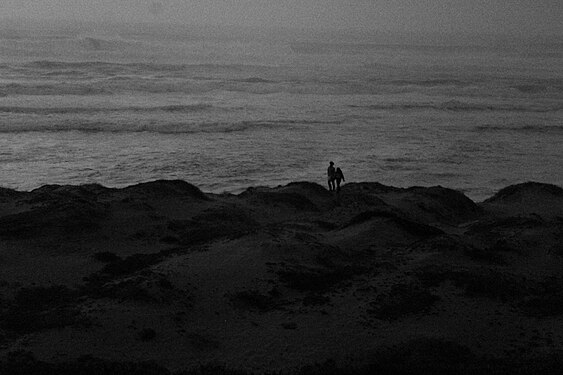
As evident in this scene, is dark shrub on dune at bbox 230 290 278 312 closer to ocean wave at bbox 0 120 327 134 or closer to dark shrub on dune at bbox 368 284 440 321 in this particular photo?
dark shrub on dune at bbox 368 284 440 321

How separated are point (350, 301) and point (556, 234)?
393 inches

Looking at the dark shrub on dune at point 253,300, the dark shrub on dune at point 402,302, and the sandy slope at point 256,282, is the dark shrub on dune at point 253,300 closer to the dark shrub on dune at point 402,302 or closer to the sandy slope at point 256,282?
the sandy slope at point 256,282

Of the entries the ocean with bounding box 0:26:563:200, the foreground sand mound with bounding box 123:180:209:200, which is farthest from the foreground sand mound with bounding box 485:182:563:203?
the foreground sand mound with bounding box 123:180:209:200

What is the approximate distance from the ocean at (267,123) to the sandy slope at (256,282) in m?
12.0

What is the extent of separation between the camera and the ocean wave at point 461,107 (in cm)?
6756

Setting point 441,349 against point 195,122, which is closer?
point 441,349

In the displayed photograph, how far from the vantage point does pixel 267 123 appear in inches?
2202

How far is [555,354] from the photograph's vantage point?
13.9 meters

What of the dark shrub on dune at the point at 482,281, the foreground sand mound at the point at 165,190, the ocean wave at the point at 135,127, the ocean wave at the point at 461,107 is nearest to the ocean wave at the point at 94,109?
the ocean wave at the point at 135,127

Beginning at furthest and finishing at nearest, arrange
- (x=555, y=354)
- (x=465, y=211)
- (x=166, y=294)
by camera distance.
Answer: (x=465, y=211)
(x=166, y=294)
(x=555, y=354)

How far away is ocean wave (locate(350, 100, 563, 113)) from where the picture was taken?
6756cm

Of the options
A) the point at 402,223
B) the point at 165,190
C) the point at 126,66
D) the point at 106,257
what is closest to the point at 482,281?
the point at 402,223

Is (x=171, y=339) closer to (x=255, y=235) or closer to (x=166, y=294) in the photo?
(x=166, y=294)

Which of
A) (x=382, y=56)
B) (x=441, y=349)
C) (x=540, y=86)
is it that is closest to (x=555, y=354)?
(x=441, y=349)
